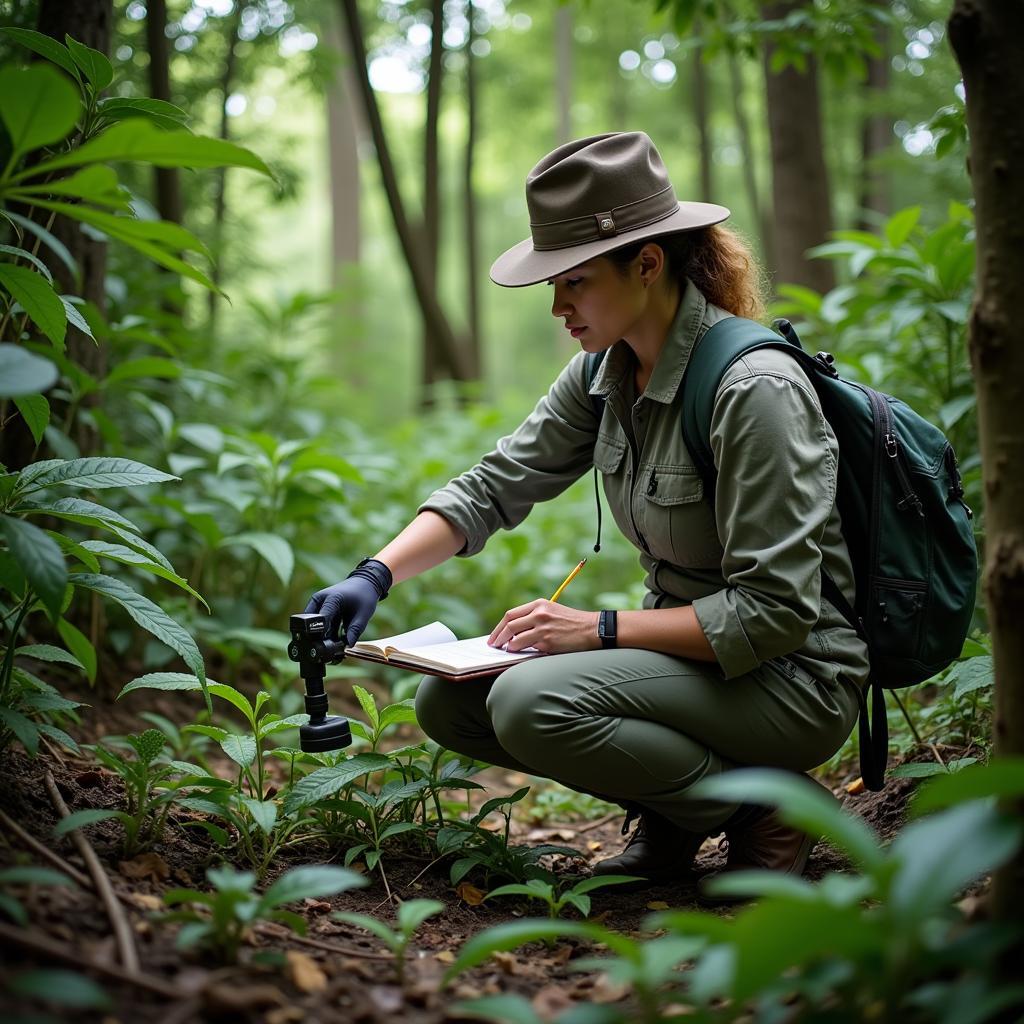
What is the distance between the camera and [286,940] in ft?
6.15

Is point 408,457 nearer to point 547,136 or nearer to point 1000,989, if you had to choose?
point 1000,989

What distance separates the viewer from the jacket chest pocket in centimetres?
246

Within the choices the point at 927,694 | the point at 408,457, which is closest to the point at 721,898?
the point at 927,694

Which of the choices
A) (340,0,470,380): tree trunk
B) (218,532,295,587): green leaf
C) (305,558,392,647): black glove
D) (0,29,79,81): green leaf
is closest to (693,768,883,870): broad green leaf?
(305,558,392,647): black glove

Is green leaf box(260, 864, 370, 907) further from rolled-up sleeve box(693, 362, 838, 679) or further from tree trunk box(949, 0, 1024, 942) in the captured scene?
tree trunk box(949, 0, 1024, 942)

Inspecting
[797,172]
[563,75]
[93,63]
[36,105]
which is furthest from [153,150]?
[563,75]

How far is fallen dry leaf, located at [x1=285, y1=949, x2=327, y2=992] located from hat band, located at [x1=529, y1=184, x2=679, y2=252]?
69.3 inches

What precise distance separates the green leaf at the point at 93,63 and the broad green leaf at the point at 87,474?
0.92 m

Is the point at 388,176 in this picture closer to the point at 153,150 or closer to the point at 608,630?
the point at 608,630

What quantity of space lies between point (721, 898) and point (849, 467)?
112 centimetres

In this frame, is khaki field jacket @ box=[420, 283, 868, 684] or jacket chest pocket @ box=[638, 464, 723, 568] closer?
khaki field jacket @ box=[420, 283, 868, 684]

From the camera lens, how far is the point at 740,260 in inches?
104

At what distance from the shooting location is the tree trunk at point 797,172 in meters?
5.22

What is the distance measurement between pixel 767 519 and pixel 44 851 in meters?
1.66
